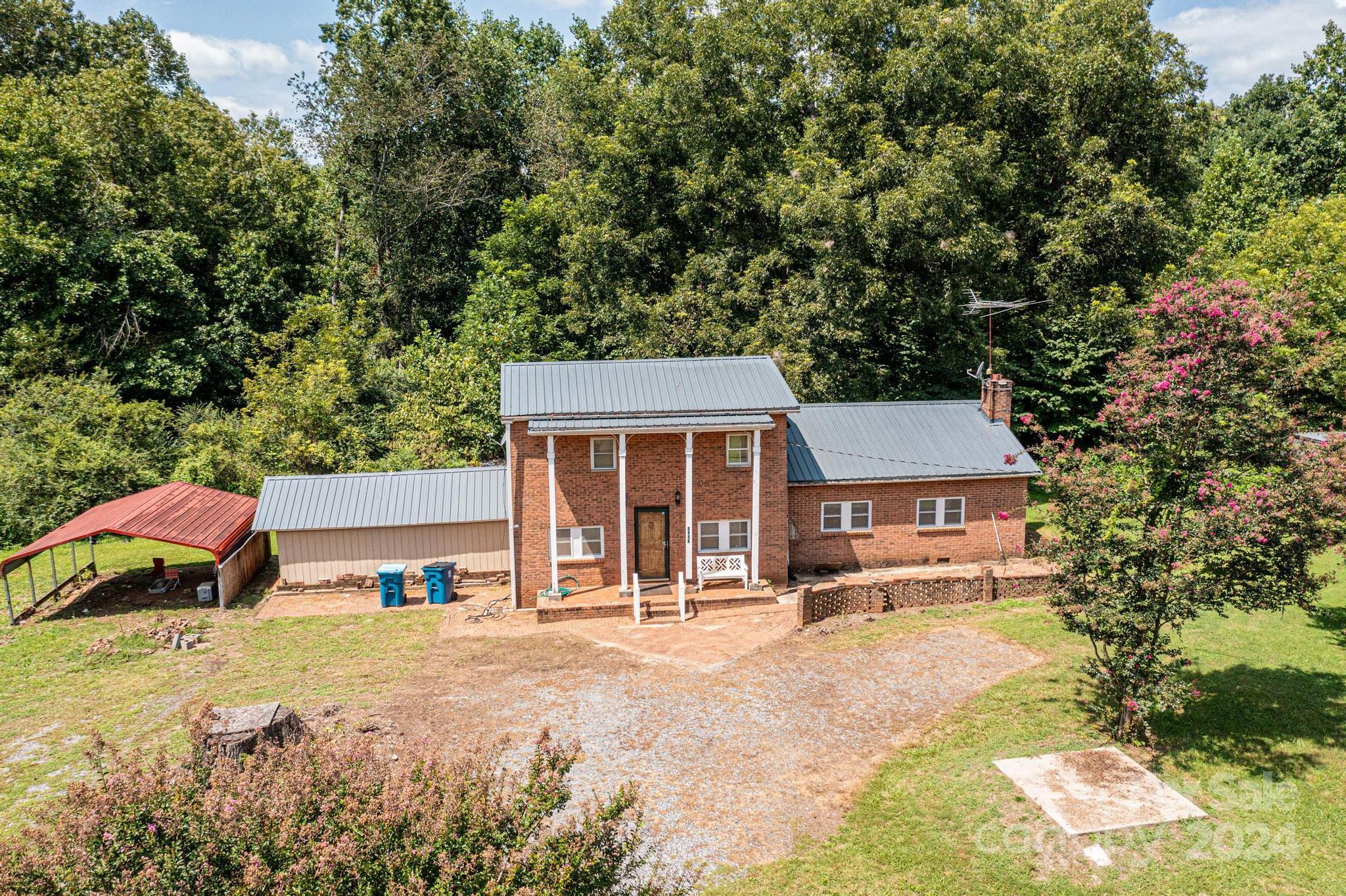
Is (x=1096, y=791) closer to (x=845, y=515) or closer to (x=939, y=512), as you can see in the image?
(x=845, y=515)

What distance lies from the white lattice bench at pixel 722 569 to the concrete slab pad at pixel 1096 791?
854 centimetres

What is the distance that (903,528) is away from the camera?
2167 cm

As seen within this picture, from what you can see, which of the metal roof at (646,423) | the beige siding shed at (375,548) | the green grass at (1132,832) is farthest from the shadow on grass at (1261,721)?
the beige siding shed at (375,548)

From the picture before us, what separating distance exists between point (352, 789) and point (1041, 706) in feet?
38.4

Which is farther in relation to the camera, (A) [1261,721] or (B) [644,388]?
(B) [644,388]

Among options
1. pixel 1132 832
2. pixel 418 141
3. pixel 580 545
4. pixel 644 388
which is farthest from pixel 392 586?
Result: pixel 418 141

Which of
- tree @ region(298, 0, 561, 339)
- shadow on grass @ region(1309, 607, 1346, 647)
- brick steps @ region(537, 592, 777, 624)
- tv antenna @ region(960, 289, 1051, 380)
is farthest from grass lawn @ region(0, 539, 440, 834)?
tree @ region(298, 0, 561, 339)

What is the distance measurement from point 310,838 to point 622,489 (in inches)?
A: 519

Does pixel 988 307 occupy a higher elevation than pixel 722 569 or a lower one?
higher

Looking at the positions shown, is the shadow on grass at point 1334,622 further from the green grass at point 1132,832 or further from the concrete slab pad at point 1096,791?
the concrete slab pad at point 1096,791

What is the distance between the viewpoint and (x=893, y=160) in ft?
85.1

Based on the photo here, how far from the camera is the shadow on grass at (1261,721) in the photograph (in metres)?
12.0

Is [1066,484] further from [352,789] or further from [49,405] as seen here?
[49,405]

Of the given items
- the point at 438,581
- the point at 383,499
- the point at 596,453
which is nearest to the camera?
the point at 596,453
